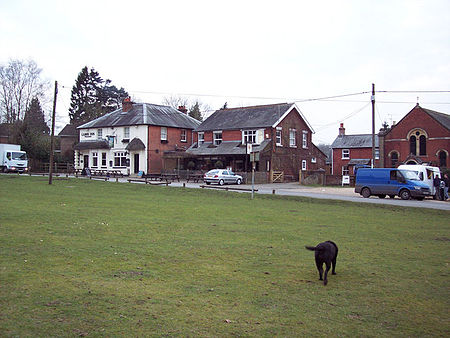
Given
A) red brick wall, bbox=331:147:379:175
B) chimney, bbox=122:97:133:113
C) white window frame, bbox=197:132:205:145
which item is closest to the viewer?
white window frame, bbox=197:132:205:145

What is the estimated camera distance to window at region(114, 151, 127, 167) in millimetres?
56125

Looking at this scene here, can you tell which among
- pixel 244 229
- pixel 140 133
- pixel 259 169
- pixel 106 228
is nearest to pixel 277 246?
pixel 244 229

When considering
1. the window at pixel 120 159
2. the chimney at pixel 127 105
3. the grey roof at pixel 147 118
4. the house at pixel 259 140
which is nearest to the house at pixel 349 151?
the house at pixel 259 140

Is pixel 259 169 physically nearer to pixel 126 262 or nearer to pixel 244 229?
pixel 244 229

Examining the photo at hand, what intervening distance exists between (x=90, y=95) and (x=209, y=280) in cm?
8993

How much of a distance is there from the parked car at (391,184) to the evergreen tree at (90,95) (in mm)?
65946

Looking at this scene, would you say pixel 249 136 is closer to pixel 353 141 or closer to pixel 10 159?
pixel 353 141

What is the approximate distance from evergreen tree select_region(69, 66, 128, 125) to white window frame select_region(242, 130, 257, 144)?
4407cm

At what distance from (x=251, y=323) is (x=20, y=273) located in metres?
4.20

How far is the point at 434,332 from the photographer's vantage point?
5516mm

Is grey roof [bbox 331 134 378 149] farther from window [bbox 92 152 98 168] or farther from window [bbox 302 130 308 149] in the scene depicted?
window [bbox 92 152 98 168]

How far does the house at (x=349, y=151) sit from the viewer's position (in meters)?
65.5

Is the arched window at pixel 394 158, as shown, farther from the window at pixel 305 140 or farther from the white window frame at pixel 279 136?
the white window frame at pixel 279 136

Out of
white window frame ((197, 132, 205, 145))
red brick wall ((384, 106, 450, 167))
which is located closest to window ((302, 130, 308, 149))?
red brick wall ((384, 106, 450, 167))
